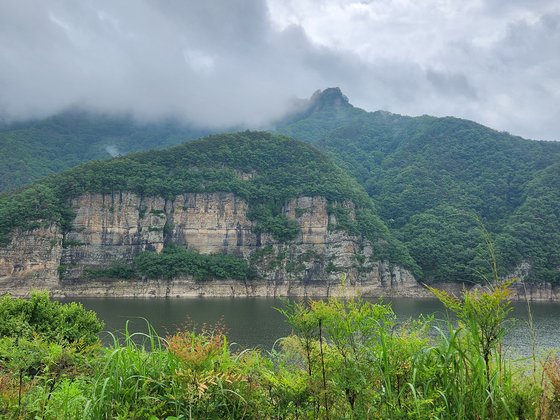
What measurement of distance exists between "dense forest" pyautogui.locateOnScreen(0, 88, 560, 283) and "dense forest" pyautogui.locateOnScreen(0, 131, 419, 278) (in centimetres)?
52

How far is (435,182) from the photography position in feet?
437

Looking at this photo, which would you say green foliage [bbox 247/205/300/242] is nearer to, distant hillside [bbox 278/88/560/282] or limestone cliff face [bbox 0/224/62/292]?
distant hillside [bbox 278/88/560/282]

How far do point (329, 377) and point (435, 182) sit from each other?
139m

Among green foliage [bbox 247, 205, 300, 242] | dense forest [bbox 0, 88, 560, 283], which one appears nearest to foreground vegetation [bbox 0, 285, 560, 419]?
dense forest [bbox 0, 88, 560, 283]

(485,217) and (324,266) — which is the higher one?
(485,217)

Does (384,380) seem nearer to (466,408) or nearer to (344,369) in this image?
(344,369)

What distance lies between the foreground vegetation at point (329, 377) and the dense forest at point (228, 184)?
87.9 meters

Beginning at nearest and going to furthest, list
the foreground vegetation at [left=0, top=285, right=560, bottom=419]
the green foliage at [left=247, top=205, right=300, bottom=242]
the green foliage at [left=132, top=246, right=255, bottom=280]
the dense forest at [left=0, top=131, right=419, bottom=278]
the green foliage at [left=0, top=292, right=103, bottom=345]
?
the foreground vegetation at [left=0, top=285, right=560, bottom=419] < the green foliage at [left=0, top=292, right=103, bottom=345] < the green foliage at [left=132, top=246, right=255, bottom=280] < the dense forest at [left=0, top=131, right=419, bottom=278] < the green foliage at [left=247, top=205, right=300, bottom=242]

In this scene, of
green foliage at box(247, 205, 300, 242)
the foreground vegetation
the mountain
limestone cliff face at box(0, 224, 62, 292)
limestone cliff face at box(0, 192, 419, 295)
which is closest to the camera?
the foreground vegetation

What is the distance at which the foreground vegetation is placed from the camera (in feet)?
10.1

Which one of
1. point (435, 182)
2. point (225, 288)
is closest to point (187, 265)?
point (225, 288)

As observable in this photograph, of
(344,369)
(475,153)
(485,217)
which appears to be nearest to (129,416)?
(344,369)

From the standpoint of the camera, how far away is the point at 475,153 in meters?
144

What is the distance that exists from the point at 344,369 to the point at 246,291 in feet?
296
